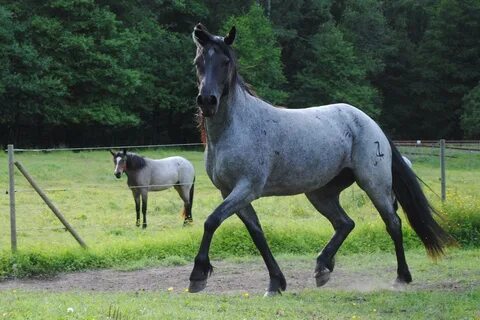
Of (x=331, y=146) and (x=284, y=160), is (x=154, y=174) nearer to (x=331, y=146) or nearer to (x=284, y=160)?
A: (x=331, y=146)

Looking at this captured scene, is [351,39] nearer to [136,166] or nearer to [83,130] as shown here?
[83,130]

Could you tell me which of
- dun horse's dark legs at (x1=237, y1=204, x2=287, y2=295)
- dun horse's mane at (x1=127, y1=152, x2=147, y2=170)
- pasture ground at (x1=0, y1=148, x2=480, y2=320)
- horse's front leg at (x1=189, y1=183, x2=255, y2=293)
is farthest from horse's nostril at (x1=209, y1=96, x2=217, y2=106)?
dun horse's mane at (x1=127, y1=152, x2=147, y2=170)

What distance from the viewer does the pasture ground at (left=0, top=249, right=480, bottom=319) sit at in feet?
18.5

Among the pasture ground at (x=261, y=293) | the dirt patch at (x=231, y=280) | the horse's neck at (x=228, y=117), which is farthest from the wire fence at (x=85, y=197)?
the horse's neck at (x=228, y=117)

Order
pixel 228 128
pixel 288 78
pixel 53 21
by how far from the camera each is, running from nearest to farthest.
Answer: pixel 228 128, pixel 53 21, pixel 288 78

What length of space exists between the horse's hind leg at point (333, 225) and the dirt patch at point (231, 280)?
0.96ft

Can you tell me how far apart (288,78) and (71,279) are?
50651mm

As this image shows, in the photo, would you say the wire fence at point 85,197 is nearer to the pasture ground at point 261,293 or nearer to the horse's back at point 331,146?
the pasture ground at point 261,293

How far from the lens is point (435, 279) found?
833cm

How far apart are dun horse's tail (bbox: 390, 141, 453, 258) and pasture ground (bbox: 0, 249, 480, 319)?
1.37 ft

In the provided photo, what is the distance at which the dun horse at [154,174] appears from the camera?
15.2 meters

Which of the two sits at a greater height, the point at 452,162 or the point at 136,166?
the point at 136,166

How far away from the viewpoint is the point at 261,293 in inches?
303

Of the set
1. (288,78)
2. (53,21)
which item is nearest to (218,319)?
(53,21)
